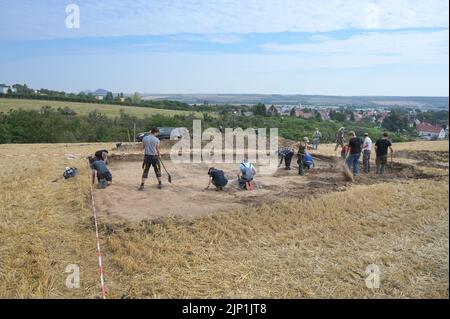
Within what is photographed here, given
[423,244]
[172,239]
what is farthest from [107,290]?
[423,244]

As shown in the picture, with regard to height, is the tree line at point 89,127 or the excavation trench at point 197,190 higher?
the tree line at point 89,127

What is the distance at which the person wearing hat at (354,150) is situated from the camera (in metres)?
12.8

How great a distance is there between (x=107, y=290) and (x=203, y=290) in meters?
1.22

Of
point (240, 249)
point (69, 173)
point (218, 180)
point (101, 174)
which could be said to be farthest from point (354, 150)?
point (69, 173)

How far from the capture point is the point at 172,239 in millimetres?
6887

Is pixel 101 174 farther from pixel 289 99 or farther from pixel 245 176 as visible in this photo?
pixel 289 99

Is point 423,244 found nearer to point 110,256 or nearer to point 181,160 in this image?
point 110,256

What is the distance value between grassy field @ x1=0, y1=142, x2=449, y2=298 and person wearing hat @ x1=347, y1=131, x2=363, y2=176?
3.37 metres

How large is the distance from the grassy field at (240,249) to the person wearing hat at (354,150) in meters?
3.37

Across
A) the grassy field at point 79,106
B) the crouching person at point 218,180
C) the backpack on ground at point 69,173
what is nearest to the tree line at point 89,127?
the grassy field at point 79,106

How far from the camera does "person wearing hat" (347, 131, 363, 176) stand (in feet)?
42.1
